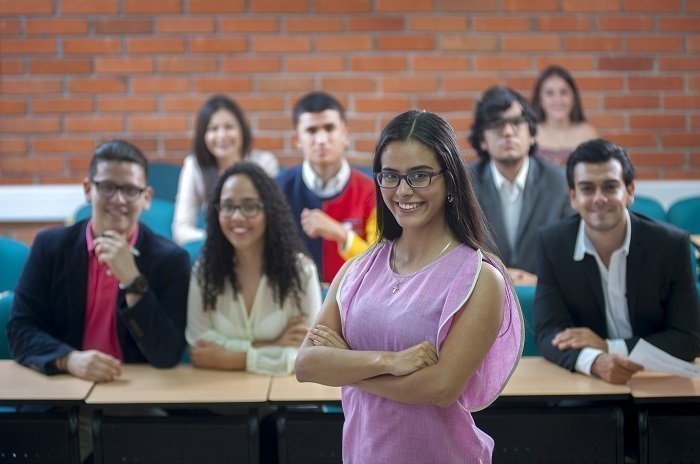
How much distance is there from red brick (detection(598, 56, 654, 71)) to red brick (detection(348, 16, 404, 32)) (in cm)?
116

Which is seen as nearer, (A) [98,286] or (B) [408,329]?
(B) [408,329]

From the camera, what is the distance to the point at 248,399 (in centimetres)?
266

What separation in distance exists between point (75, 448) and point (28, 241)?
9.41ft

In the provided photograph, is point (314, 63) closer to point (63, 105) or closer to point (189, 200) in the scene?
point (189, 200)

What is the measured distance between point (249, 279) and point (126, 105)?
96.1 inches

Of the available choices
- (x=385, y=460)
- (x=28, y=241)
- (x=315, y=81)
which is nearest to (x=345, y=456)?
(x=385, y=460)

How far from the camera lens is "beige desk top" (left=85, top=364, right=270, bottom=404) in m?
2.67

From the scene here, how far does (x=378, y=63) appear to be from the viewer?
204 inches

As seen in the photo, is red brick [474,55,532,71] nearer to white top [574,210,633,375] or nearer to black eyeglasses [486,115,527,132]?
black eyeglasses [486,115,527,132]

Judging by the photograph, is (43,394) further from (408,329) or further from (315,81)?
(315,81)

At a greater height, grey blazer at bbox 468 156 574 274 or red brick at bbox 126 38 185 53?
red brick at bbox 126 38 185 53

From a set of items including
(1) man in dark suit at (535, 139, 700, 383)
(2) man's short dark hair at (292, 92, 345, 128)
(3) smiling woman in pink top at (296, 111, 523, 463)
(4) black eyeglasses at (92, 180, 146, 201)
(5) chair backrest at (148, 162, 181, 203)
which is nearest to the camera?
(3) smiling woman in pink top at (296, 111, 523, 463)

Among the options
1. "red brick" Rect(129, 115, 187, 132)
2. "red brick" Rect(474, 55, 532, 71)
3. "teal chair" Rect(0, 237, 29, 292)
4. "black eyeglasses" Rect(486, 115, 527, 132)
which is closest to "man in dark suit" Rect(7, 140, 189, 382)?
"teal chair" Rect(0, 237, 29, 292)

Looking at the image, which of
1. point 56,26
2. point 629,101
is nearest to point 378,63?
point 629,101
